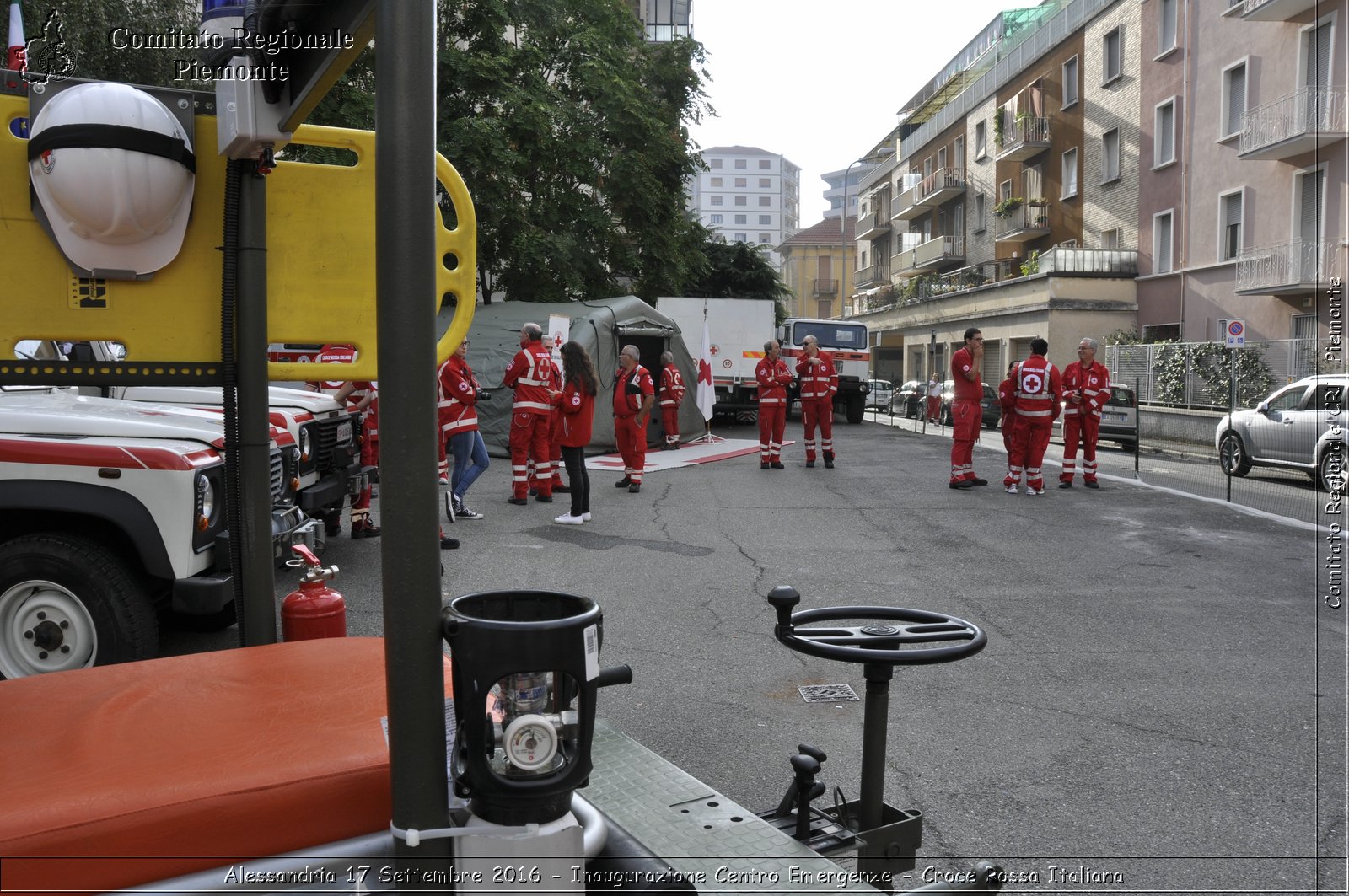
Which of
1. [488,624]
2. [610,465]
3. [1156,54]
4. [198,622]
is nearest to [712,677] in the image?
[198,622]

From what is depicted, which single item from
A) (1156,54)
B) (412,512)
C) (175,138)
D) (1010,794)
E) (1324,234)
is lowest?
(1010,794)

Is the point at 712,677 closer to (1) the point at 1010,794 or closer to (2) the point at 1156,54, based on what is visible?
(1) the point at 1010,794

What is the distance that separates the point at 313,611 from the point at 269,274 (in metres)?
1.05

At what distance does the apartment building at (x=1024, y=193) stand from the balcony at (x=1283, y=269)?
6.96 m

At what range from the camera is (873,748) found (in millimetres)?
2379

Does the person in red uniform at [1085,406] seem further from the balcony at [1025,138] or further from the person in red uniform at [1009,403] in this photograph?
the balcony at [1025,138]

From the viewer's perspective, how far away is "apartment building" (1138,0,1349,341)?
24875 mm

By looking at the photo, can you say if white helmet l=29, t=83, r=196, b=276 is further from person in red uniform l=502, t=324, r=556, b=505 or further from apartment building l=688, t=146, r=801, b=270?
apartment building l=688, t=146, r=801, b=270

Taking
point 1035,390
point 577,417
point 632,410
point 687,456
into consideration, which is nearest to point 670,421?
point 687,456

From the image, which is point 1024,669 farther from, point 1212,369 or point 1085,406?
point 1212,369

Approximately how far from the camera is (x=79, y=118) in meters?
2.75

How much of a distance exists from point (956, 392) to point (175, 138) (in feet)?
40.5

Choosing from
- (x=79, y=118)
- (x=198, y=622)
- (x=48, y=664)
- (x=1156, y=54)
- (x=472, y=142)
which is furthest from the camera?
(x=1156, y=54)

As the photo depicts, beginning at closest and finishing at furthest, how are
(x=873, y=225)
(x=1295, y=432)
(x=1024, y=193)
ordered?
1. (x=1295, y=432)
2. (x=1024, y=193)
3. (x=873, y=225)
